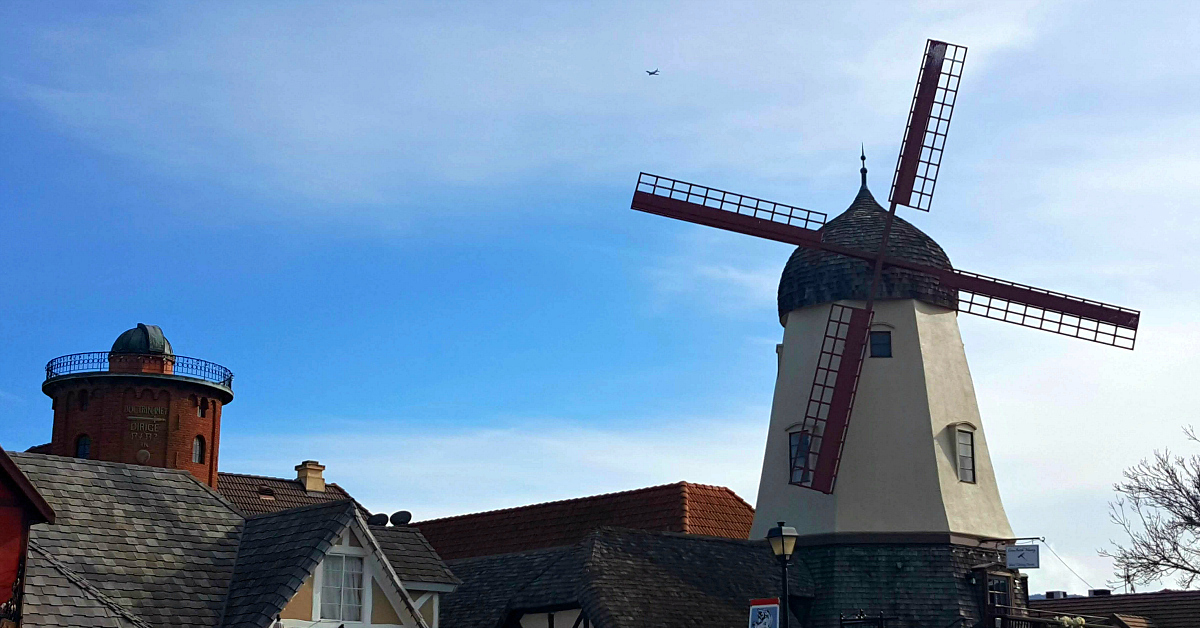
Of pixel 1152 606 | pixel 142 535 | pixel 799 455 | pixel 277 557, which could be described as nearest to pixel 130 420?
pixel 799 455

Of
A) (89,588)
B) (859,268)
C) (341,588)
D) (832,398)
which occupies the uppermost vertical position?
(859,268)

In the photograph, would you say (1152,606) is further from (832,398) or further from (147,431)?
(147,431)

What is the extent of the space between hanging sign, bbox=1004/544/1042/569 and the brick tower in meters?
33.6

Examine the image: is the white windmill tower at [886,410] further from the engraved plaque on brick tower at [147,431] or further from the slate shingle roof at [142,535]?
the engraved plaque on brick tower at [147,431]

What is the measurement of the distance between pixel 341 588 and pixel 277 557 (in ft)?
3.64

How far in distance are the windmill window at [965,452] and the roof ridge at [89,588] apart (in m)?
18.2

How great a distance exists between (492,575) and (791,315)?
31.1 ft

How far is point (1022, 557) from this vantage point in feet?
99.7

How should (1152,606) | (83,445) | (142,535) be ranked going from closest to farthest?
(142,535)
(1152,606)
(83,445)

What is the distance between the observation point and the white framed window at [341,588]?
849 inches

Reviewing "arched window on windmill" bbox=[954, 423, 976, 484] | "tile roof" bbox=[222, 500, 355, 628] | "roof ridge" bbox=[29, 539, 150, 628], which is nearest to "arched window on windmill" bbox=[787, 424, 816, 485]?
"arched window on windmill" bbox=[954, 423, 976, 484]

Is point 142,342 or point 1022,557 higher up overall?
point 142,342

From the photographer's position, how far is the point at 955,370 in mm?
32250

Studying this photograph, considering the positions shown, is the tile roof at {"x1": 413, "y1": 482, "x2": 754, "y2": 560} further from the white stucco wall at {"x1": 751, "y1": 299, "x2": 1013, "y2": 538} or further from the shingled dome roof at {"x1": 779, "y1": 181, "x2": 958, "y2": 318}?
the shingled dome roof at {"x1": 779, "y1": 181, "x2": 958, "y2": 318}
